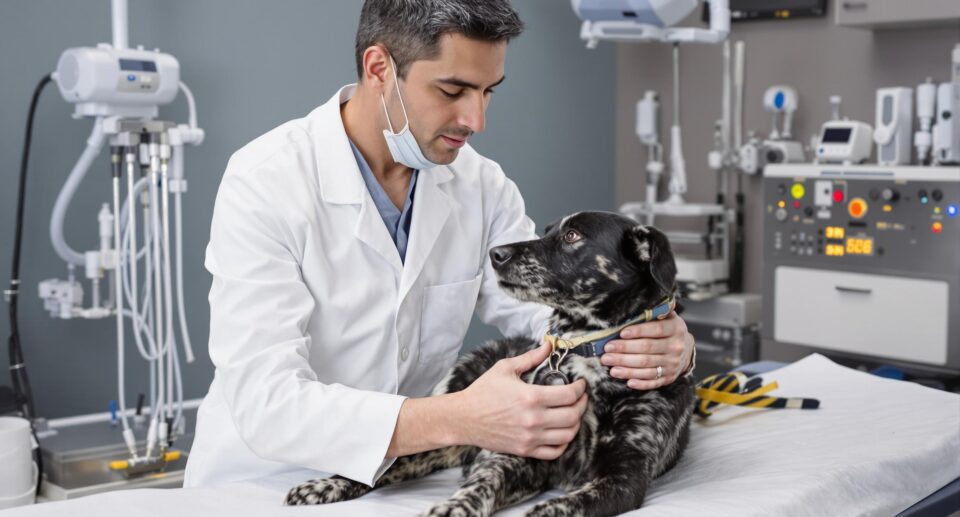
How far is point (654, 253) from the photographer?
1.38 metres

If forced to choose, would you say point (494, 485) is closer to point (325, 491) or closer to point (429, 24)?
point (325, 491)

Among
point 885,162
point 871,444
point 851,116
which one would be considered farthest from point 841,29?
point 871,444

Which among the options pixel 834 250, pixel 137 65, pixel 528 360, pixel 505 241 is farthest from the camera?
pixel 834 250

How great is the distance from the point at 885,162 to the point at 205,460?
2773 millimetres

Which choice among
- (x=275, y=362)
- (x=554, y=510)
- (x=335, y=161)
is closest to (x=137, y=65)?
(x=335, y=161)

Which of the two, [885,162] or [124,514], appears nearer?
[124,514]

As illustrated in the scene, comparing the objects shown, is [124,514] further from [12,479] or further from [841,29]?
[841,29]

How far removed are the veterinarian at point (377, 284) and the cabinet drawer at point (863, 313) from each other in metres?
1.95

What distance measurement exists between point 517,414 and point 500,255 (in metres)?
0.31

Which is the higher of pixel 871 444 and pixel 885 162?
pixel 885 162

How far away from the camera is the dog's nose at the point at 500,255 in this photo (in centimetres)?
149

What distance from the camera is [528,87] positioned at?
4438mm

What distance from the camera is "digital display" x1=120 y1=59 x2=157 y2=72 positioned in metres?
2.80

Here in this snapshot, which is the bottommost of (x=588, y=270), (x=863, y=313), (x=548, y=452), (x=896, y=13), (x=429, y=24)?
(x=863, y=313)
